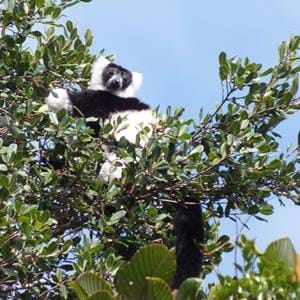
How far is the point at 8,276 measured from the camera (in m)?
6.85

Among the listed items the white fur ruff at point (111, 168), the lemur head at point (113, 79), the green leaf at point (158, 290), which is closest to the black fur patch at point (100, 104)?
the lemur head at point (113, 79)

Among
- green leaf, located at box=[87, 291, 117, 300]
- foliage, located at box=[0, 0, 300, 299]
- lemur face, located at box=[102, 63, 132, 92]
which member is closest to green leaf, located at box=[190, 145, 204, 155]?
foliage, located at box=[0, 0, 300, 299]

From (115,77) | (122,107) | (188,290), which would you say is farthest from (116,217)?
(115,77)

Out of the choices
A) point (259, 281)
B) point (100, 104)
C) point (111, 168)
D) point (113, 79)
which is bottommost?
point (259, 281)

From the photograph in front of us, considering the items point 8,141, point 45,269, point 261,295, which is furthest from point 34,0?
point 261,295

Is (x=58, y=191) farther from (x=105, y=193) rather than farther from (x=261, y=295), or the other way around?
(x=261, y=295)

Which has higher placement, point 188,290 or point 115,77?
point 115,77

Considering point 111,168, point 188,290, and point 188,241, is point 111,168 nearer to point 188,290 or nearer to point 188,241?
point 188,241

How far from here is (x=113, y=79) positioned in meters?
10.1

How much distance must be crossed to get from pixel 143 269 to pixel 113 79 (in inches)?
215

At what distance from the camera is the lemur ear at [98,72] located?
9156mm

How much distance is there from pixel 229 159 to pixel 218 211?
2.00 feet

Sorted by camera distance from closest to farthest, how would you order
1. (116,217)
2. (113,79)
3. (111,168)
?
(116,217), (111,168), (113,79)

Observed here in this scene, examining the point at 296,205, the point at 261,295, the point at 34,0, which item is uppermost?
the point at 34,0
